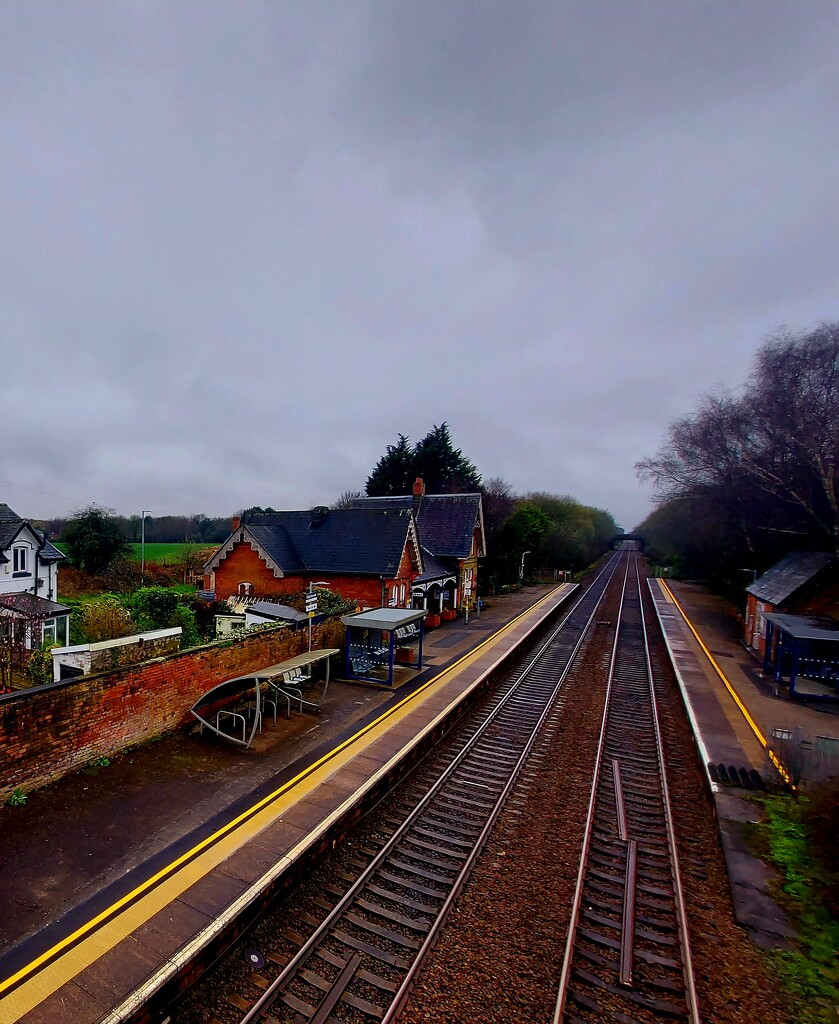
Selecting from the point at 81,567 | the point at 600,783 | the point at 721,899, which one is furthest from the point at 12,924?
the point at 81,567

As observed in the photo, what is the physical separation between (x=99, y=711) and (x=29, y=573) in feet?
72.6

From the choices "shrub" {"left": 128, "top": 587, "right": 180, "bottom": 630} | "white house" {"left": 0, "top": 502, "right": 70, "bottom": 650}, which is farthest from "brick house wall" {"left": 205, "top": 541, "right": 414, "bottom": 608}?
"white house" {"left": 0, "top": 502, "right": 70, "bottom": 650}

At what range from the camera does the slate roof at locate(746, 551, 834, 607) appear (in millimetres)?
19062

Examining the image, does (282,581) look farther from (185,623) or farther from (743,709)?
(743,709)

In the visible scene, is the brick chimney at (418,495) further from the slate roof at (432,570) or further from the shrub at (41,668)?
the shrub at (41,668)

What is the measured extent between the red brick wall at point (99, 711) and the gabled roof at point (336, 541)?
33.8ft

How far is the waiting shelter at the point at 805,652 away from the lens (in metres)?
14.6

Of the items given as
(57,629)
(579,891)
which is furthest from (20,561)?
(579,891)

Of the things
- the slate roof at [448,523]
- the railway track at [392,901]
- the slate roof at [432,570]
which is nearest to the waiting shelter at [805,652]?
the railway track at [392,901]

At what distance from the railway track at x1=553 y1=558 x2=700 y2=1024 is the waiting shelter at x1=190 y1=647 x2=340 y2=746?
268 inches

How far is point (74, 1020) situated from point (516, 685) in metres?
13.5

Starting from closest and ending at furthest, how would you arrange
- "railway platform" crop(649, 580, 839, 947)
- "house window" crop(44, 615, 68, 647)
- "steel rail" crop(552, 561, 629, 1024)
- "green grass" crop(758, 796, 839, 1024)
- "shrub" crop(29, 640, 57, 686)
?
"steel rail" crop(552, 561, 629, 1024), "green grass" crop(758, 796, 839, 1024), "railway platform" crop(649, 580, 839, 947), "shrub" crop(29, 640, 57, 686), "house window" crop(44, 615, 68, 647)

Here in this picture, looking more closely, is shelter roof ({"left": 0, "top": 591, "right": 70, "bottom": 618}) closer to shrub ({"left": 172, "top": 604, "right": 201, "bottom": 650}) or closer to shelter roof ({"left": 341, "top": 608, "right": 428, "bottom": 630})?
shrub ({"left": 172, "top": 604, "right": 201, "bottom": 650})

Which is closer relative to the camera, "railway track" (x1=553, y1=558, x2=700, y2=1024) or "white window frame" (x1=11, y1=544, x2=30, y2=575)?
"railway track" (x1=553, y1=558, x2=700, y2=1024)
